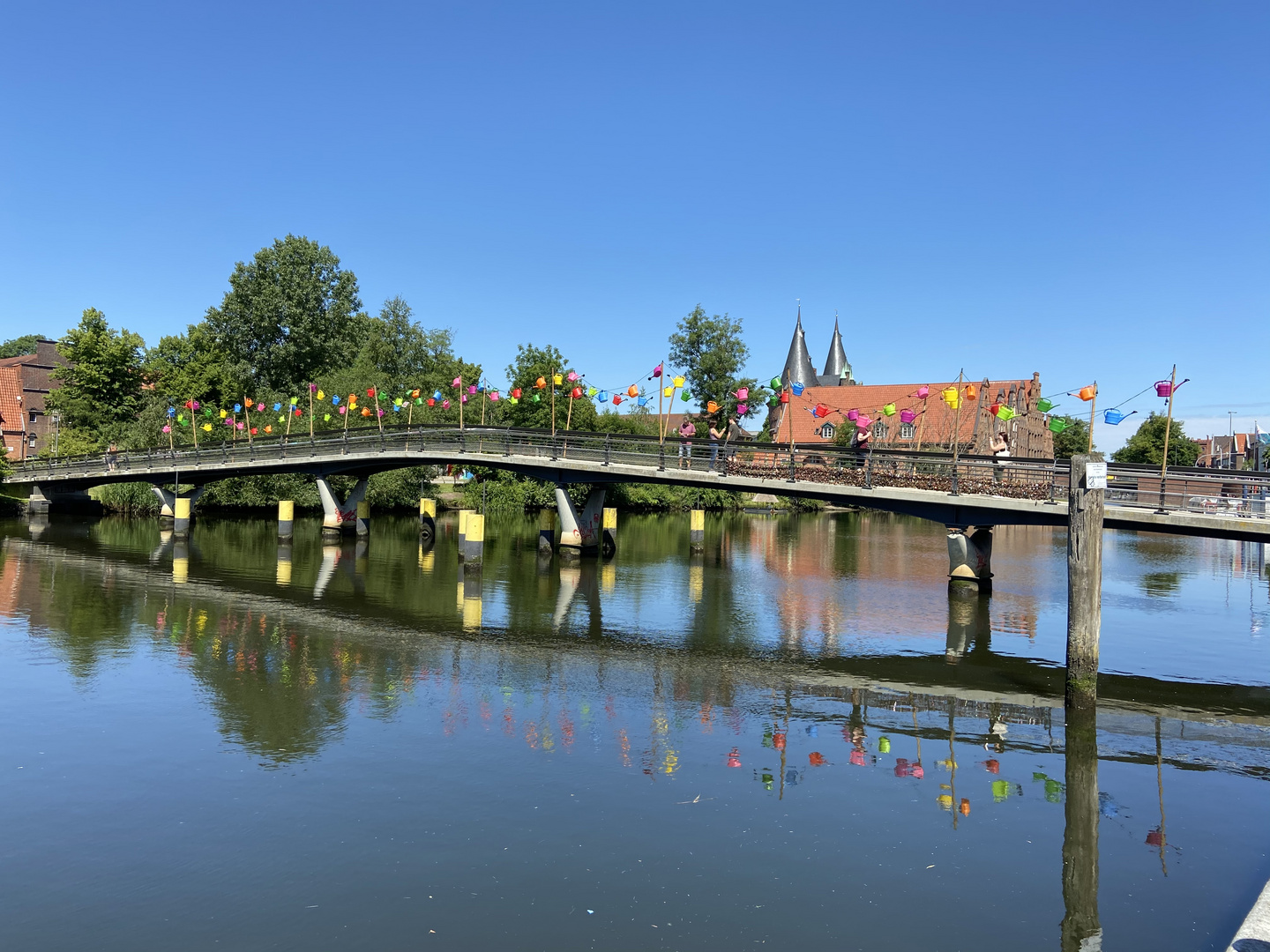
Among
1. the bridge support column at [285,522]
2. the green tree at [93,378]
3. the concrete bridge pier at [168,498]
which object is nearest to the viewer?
the bridge support column at [285,522]

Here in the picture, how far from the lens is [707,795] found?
42.8 ft

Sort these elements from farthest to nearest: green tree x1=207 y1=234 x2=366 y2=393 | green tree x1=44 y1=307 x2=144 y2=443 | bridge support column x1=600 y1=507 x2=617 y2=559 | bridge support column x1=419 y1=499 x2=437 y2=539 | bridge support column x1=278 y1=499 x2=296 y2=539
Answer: green tree x1=207 y1=234 x2=366 y2=393 < green tree x1=44 y1=307 x2=144 y2=443 < bridge support column x1=419 y1=499 x2=437 y2=539 < bridge support column x1=278 y1=499 x2=296 y2=539 < bridge support column x1=600 y1=507 x2=617 y2=559

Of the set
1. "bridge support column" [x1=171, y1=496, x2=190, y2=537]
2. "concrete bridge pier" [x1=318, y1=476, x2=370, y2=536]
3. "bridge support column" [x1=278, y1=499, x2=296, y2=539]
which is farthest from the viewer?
"bridge support column" [x1=171, y1=496, x2=190, y2=537]

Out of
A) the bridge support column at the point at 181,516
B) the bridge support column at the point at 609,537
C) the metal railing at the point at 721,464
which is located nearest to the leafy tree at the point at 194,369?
the metal railing at the point at 721,464

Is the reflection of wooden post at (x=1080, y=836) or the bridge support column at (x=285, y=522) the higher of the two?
the bridge support column at (x=285, y=522)

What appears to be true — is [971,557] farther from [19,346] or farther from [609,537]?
[19,346]

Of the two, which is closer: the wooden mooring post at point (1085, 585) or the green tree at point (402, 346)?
the wooden mooring post at point (1085, 585)

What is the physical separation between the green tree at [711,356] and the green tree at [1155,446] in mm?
47307

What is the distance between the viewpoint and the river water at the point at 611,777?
969cm

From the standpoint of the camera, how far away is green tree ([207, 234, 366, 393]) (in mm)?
72938

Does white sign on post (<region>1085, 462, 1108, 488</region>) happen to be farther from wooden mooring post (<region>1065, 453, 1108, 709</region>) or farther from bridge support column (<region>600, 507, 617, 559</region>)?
bridge support column (<region>600, 507, 617, 559</region>)

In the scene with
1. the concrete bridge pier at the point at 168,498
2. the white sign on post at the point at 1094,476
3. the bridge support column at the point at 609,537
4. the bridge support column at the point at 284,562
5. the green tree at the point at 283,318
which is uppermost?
the green tree at the point at 283,318

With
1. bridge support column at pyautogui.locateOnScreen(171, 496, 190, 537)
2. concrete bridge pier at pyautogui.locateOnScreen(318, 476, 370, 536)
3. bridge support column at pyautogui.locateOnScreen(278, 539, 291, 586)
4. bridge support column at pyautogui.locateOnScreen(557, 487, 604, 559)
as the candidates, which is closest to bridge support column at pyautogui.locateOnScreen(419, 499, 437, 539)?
concrete bridge pier at pyautogui.locateOnScreen(318, 476, 370, 536)

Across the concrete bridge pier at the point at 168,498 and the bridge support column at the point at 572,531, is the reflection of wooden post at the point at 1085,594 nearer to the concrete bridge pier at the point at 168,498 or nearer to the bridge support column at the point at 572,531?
the bridge support column at the point at 572,531
